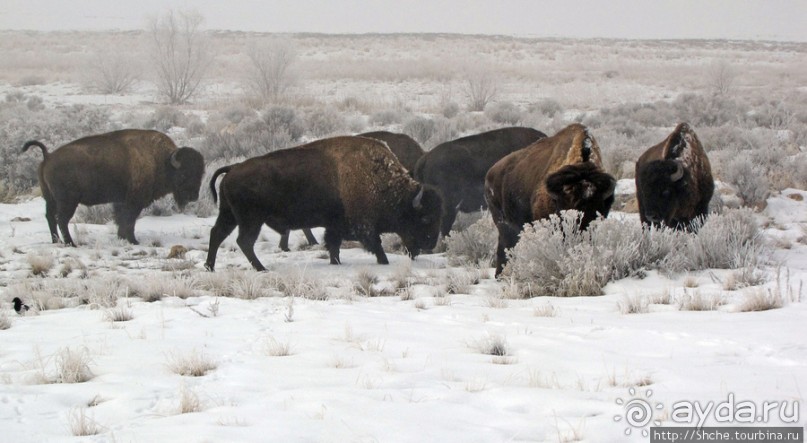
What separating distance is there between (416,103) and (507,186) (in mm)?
21873

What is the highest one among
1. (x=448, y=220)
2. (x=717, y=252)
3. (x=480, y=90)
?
(x=717, y=252)

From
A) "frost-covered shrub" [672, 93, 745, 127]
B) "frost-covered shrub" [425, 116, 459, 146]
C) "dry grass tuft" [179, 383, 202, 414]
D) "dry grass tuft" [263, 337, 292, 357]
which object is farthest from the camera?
"frost-covered shrub" [672, 93, 745, 127]

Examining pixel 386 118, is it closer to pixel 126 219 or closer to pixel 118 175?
pixel 118 175

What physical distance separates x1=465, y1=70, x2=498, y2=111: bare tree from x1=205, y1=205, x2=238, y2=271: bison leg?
18392 mm

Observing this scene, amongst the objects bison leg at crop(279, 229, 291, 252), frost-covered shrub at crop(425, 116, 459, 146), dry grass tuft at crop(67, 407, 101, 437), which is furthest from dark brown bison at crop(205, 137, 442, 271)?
frost-covered shrub at crop(425, 116, 459, 146)

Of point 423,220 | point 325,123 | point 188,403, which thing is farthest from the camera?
point 325,123

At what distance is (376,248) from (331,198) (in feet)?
2.69

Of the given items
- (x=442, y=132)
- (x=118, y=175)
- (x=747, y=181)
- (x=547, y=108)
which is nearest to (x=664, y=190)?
(x=747, y=181)

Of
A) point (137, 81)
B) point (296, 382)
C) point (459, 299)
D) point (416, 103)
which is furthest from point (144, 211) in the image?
point (137, 81)

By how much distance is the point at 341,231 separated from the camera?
10.3 meters

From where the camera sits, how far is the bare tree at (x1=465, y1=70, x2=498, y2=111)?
28438 millimetres

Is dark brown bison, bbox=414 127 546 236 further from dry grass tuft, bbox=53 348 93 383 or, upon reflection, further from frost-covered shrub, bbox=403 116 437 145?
dry grass tuft, bbox=53 348 93 383

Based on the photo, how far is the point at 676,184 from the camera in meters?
8.98

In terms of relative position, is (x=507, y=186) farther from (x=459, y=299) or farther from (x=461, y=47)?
(x=461, y=47)
